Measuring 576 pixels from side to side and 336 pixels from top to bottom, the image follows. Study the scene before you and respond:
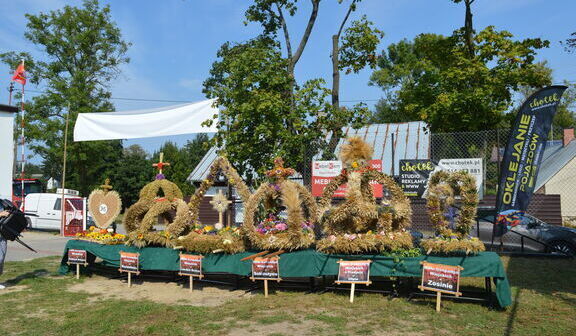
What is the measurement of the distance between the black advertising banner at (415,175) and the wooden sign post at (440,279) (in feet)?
18.5

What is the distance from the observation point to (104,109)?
28234 mm

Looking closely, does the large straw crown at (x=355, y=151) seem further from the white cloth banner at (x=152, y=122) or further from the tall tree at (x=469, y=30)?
the tall tree at (x=469, y=30)

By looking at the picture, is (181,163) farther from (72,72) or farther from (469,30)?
(469,30)

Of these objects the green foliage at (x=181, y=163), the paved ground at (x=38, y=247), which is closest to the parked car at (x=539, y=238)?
the paved ground at (x=38, y=247)

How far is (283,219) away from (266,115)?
12.7ft

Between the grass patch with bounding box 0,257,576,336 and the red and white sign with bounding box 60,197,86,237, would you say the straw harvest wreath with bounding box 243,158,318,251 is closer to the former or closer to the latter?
the grass patch with bounding box 0,257,576,336

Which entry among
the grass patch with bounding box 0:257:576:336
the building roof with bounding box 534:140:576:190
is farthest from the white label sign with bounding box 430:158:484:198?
the building roof with bounding box 534:140:576:190

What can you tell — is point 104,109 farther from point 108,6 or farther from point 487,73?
point 487,73

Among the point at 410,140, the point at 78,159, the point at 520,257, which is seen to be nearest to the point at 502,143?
the point at 520,257

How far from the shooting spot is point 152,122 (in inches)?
442

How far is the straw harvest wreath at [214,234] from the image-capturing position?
8.23 meters

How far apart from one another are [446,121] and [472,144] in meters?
4.09

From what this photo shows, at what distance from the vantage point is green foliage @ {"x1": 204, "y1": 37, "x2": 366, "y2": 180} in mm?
11656

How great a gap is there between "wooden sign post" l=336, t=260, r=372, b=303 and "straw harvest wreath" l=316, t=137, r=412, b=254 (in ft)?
0.67
